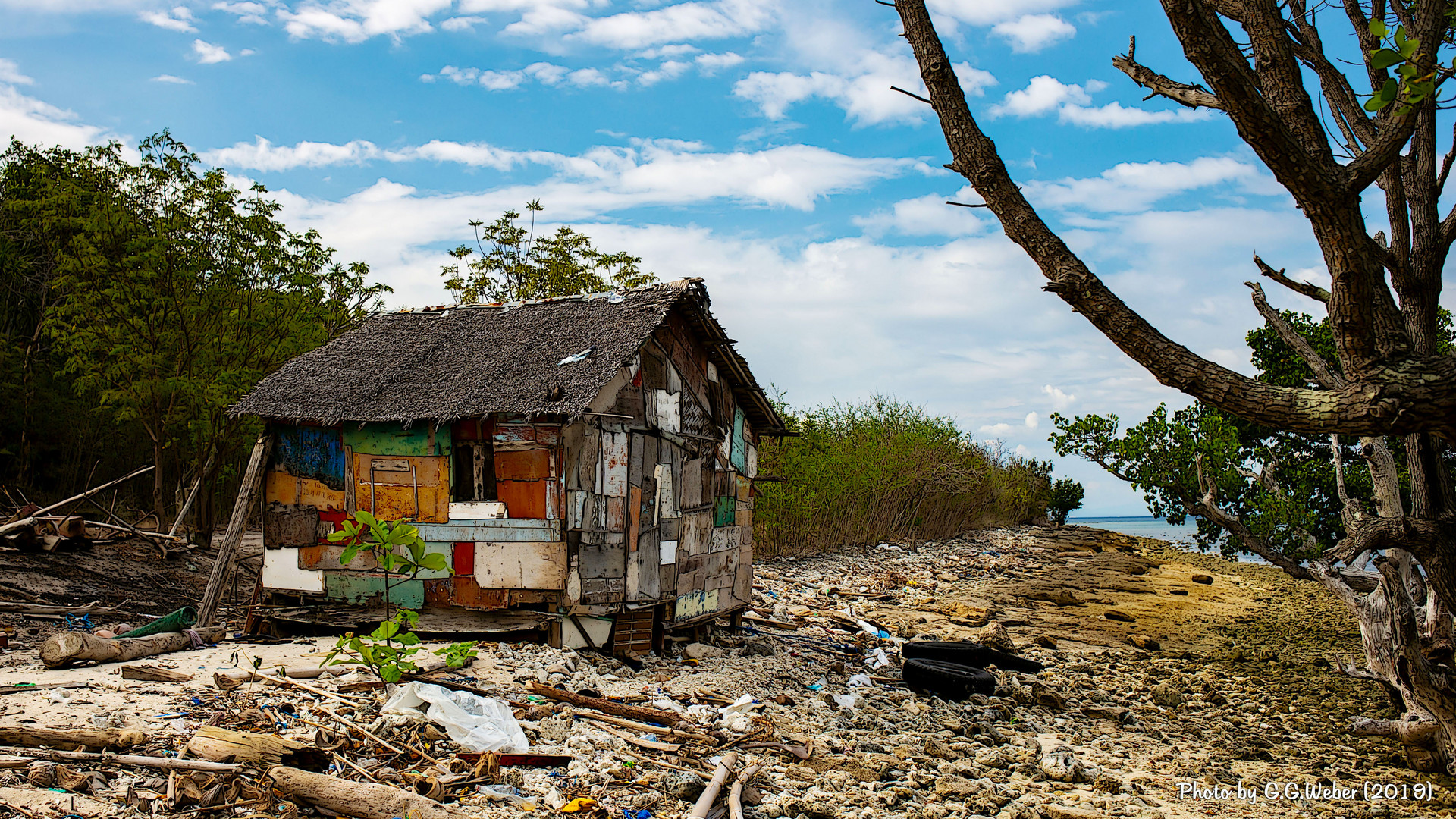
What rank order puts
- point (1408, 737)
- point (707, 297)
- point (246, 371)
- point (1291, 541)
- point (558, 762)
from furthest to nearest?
point (246, 371) < point (1291, 541) < point (707, 297) < point (1408, 737) < point (558, 762)

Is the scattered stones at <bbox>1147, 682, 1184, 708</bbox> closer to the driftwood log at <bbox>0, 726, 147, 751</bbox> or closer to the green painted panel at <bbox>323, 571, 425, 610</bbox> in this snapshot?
the green painted panel at <bbox>323, 571, 425, 610</bbox>

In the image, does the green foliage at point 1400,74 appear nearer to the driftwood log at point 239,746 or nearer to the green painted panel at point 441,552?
the driftwood log at point 239,746

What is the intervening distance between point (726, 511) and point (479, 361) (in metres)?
3.72

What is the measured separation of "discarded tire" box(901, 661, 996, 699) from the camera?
960 centimetres

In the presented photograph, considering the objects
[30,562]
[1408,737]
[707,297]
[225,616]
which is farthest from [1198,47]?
[30,562]

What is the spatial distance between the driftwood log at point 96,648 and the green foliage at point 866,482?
1170cm

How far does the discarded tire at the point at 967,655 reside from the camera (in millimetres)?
10625

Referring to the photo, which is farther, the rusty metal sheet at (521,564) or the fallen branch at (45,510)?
the fallen branch at (45,510)

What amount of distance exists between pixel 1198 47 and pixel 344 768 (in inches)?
232

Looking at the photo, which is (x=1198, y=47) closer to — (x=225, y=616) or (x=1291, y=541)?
(x=1291, y=541)

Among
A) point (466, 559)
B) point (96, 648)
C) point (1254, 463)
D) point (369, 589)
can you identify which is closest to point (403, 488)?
point (466, 559)

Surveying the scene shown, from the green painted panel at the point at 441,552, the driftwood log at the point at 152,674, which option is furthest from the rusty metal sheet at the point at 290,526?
the driftwood log at the point at 152,674

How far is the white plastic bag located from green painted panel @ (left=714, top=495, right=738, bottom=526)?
4.96 metres

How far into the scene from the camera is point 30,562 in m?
11.9
